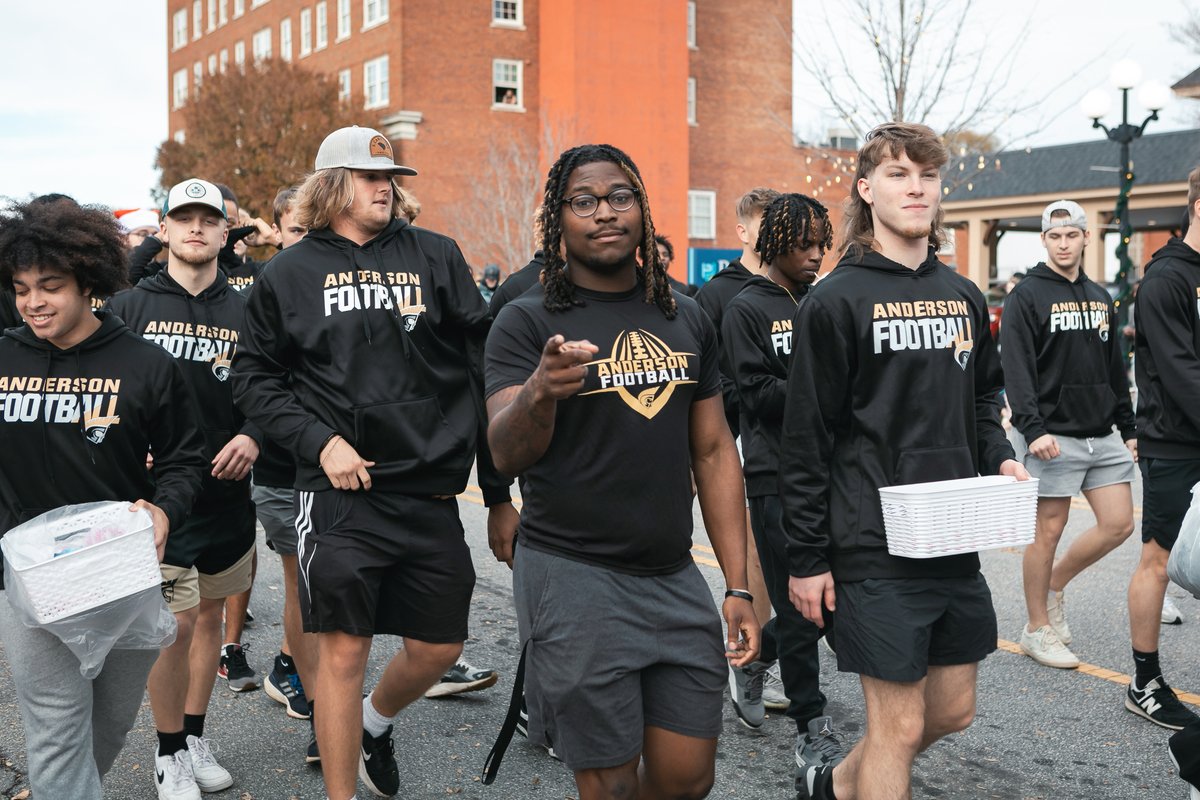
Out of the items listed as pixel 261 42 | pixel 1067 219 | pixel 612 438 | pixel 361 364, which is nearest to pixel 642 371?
pixel 612 438

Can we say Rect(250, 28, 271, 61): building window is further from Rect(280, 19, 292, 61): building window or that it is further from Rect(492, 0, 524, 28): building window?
Rect(492, 0, 524, 28): building window

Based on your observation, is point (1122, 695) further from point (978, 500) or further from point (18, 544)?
point (18, 544)

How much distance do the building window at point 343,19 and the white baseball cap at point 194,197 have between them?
45.1 m

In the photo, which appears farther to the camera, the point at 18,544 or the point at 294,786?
the point at 294,786

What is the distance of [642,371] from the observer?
10.7ft

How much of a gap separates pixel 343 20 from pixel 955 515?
4828cm

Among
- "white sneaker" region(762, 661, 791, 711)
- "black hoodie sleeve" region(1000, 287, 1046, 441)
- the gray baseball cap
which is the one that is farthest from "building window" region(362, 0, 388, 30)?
"white sneaker" region(762, 661, 791, 711)

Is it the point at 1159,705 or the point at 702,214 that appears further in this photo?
the point at 702,214

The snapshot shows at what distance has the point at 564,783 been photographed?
4.71m

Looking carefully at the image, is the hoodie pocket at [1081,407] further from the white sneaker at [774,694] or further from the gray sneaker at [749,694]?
the gray sneaker at [749,694]

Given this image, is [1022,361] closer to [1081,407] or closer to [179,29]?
[1081,407]

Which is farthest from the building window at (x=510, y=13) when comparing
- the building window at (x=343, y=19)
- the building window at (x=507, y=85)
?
the building window at (x=343, y=19)

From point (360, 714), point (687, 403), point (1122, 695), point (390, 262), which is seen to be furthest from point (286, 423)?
point (1122, 695)

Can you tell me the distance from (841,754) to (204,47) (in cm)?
6422
